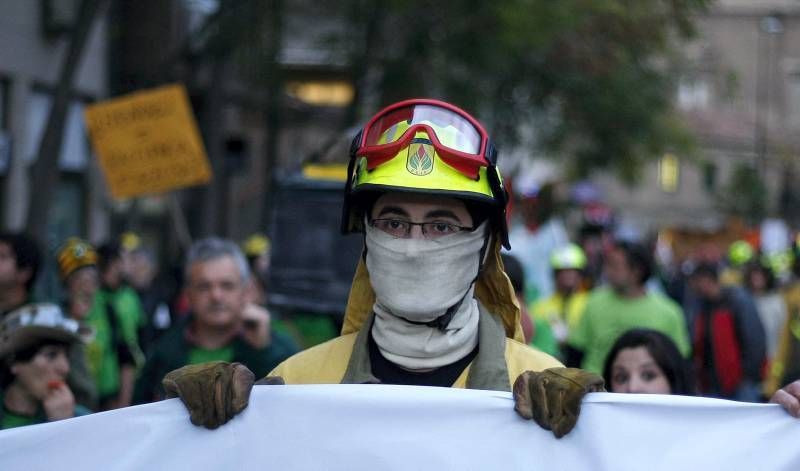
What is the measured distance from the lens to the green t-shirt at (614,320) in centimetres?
830

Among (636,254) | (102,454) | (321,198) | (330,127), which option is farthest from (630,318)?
(330,127)

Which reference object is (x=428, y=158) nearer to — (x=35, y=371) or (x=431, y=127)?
(x=431, y=127)

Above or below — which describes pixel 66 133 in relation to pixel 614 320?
above

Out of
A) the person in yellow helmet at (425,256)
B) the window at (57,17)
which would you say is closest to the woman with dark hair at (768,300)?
the window at (57,17)

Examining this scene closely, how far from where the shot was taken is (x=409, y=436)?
11.0 feet

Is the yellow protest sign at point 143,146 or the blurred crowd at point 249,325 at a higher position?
the yellow protest sign at point 143,146

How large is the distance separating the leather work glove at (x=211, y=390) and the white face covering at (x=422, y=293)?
46 cm

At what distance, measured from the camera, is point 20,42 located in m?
15.5

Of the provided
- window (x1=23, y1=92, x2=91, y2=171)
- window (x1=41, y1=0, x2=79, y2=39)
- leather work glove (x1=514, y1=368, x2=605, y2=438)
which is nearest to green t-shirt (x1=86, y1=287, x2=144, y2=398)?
leather work glove (x1=514, y1=368, x2=605, y2=438)

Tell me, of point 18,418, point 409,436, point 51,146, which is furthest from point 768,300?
point 409,436

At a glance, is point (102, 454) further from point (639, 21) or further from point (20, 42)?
point (639, 21)

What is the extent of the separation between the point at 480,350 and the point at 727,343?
23.1ft

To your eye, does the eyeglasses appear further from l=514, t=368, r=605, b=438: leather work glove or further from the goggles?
l=514, t=368, r=605, b=438: leather work glove

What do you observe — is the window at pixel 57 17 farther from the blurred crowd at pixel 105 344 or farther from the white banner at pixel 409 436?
the white banner at pixel 409 436
